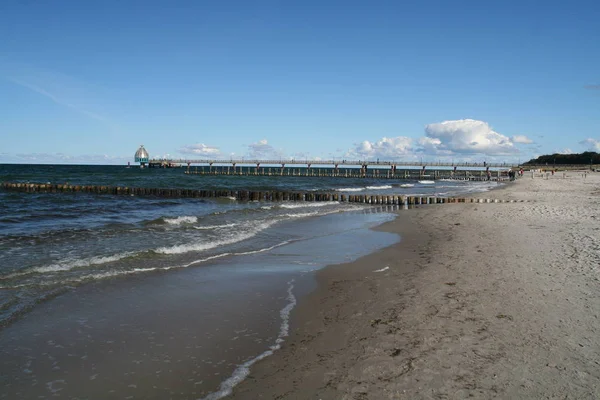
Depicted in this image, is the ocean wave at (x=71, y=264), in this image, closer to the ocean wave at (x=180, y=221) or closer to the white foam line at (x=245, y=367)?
the white foam line at (x=245, y=367)

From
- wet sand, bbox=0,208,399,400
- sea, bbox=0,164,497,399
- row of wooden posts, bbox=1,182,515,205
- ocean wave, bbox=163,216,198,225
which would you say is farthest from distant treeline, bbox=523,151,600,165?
wet sand, bbox=0,208,399,400

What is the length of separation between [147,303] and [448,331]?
16.7ft

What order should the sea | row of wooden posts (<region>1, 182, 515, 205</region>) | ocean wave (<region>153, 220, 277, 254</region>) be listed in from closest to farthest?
the sea → ocean wave (<region>153, 220, 277, 254</region>) → row of wooden posts (<region>1, 182, 515, 205</region>)

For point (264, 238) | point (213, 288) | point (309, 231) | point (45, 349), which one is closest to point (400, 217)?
point (309, 231)

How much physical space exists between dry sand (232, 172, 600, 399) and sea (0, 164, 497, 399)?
1.82 ft

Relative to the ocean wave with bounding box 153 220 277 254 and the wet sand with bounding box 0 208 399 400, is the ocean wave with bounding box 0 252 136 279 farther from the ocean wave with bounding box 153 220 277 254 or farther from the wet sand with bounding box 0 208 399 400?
the wet sand with bounding box 0 208 399 400

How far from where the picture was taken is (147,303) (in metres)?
7.25

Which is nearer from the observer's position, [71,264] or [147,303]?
[147,303]

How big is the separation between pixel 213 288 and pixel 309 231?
892 cm

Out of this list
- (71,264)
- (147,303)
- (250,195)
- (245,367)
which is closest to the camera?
(245,367)

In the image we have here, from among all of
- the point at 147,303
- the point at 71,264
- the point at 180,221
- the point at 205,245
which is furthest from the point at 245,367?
the point at 180,221

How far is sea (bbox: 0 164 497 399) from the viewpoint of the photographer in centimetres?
459

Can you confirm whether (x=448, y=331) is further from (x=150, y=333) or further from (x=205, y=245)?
(x=205, y=245)

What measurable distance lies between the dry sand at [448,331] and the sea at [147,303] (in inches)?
21.9
